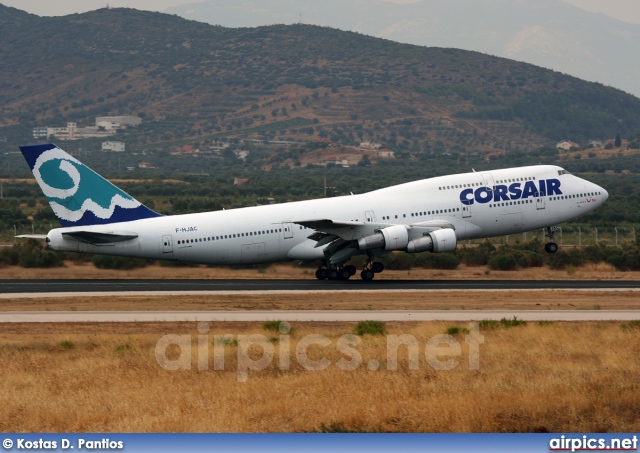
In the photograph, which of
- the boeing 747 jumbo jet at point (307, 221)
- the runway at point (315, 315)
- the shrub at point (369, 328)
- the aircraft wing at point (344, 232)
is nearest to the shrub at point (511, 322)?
the runway at point (315, 315)

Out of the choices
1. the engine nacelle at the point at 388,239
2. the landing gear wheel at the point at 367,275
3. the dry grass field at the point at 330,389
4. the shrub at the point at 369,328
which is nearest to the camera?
the dry grass field at the point at 330,389

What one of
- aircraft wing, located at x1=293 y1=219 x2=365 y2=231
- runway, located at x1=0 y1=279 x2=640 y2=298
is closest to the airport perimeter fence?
runway, located at x1=0 y1=279 x2=640 y2=298

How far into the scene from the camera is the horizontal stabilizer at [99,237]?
154ft

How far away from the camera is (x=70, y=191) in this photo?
48031 mm

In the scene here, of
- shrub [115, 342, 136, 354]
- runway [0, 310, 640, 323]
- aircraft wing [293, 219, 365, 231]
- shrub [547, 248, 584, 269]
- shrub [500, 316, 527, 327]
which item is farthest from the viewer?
shrub [547, 248, 584, 269]

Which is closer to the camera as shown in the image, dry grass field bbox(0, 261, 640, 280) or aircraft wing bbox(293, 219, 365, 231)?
aircraft wing bbox(293, 219, 365, 231)

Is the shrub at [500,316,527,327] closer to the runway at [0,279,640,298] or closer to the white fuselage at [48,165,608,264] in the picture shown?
the runway at [0,279,640,298]

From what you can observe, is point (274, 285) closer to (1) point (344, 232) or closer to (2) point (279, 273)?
(1) point (344, 232)

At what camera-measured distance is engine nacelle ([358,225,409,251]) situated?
48406 mm

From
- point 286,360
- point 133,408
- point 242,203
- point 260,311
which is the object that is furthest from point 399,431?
point 242,203

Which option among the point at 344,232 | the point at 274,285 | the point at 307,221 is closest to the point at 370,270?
the point at 344,232

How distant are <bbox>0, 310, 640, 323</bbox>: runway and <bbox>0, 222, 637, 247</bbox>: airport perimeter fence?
3292cm

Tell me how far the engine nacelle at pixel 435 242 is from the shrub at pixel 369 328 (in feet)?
52.7

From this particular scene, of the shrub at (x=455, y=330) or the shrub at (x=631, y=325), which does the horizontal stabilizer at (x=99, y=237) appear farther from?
the shrub at (x=631, y=325)
